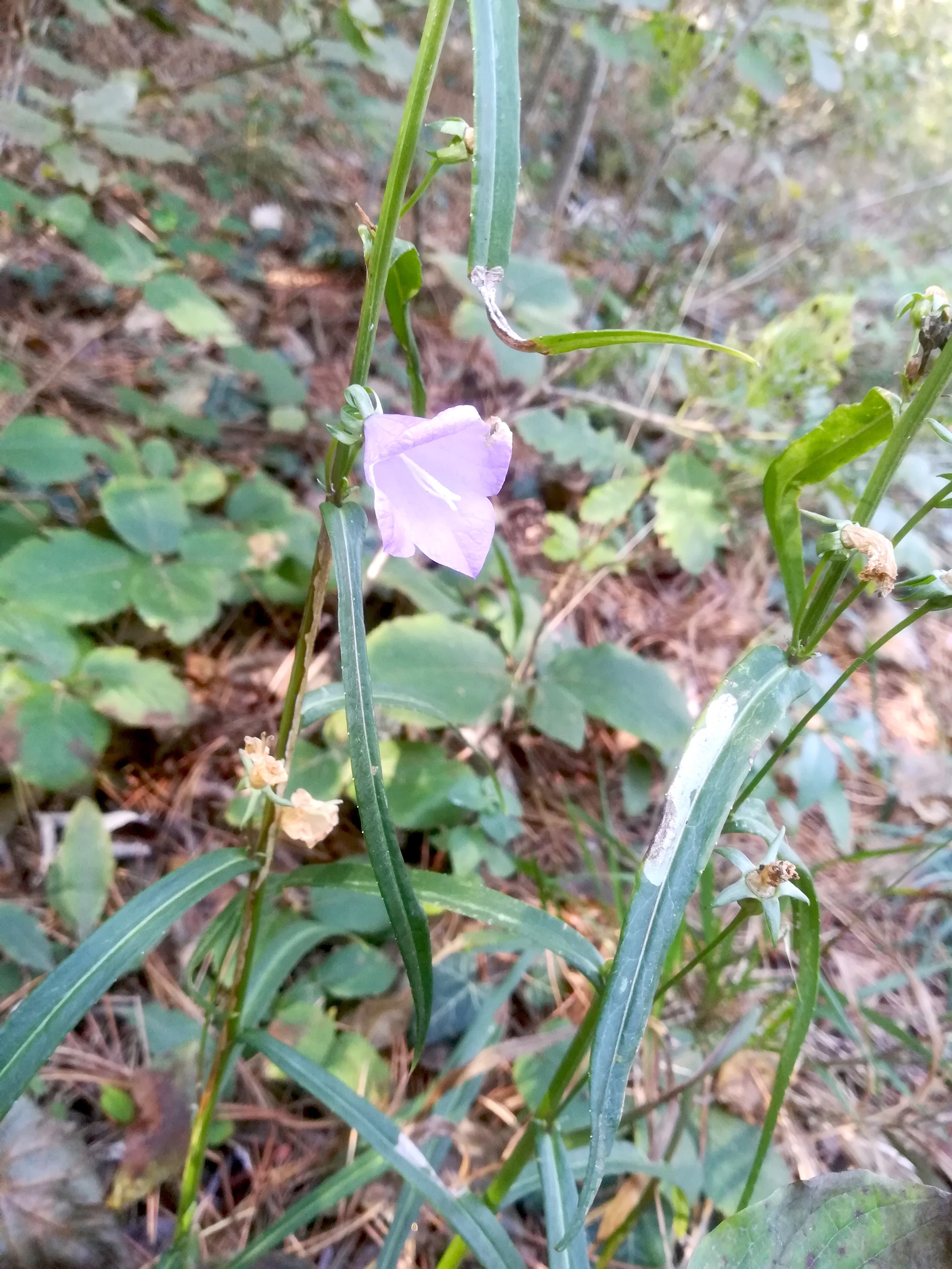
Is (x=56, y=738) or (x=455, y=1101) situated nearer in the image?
(x=455, y=1101)

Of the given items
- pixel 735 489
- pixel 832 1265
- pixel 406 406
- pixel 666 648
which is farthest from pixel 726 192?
pixel 832 1265

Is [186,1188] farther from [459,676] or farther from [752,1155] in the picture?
[459,676]

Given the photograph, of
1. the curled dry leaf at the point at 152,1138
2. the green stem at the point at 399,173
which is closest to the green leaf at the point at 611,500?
the green stem at the point at 399,173

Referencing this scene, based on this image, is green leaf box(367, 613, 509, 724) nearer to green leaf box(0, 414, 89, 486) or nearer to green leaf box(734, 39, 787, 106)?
green leaf box(0, 414, 89, 486)

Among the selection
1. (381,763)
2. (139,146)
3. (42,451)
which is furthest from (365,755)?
(139,146)

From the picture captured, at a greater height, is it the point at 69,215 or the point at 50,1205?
the point at 69,215

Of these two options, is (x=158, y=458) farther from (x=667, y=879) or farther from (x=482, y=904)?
(x=667, y=879)
